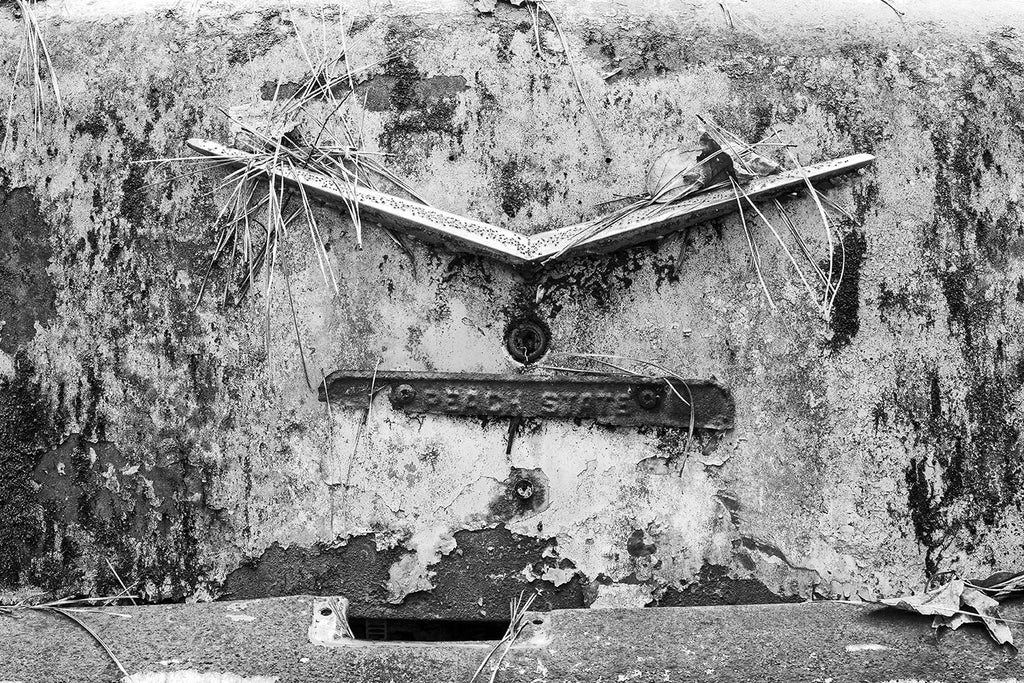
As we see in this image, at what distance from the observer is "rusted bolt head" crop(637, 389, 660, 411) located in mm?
2246

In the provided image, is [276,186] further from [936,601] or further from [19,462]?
[936,601]

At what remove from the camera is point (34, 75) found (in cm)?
236

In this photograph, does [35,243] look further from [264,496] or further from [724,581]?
[724,581]

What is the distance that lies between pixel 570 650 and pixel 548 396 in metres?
0.59

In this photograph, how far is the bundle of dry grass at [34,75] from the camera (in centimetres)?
235

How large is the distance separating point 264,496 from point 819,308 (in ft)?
4.05

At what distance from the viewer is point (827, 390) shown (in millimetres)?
2238

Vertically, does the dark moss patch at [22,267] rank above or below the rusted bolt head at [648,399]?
above

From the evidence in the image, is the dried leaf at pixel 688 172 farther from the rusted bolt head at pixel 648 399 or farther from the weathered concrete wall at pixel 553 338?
the rusted bolt head at pixel 648 399

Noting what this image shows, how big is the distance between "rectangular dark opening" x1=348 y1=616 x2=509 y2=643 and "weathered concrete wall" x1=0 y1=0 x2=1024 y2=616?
6 cm

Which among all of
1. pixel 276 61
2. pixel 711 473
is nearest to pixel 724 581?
pixel 711 473

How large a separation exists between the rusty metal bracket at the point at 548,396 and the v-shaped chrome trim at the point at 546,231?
27 cm

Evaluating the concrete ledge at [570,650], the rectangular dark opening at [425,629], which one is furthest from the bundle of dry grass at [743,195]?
the rectangular dark opening at [425,629]

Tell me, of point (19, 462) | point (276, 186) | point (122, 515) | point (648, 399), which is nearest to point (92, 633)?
point (122, 515)
